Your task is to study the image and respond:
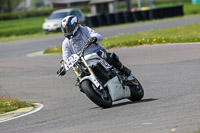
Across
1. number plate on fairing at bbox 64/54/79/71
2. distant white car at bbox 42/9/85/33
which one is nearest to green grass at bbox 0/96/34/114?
number plate on fairing at bbox 64/54/79/71

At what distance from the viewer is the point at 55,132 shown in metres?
7.68

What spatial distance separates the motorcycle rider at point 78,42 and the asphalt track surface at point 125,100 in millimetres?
761

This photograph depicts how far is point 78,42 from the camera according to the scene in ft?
33.1

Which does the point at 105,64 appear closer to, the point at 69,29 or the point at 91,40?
the point at 91,40

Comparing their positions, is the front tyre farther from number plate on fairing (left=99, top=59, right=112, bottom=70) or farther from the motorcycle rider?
the motorcycle rider

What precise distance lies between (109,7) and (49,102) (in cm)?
4854

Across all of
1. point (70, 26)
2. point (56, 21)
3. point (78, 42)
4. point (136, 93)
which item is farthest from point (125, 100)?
point (56, 21)

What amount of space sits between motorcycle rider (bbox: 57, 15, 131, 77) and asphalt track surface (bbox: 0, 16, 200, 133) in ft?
2.50

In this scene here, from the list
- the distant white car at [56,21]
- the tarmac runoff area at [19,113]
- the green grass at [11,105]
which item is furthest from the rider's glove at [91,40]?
the distant white car at [56,21]

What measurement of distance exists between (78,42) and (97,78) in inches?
36.2

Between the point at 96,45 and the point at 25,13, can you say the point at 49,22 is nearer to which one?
the point at 96,45

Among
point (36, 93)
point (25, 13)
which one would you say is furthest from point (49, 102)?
point (25, 13)

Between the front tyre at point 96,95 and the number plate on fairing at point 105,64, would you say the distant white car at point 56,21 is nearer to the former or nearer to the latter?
the number plate on fairing at point 105,64

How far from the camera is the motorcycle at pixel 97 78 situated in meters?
9.35
